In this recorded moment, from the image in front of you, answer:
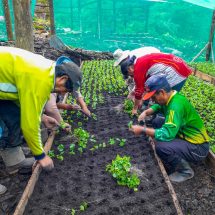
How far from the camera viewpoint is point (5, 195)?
3.31m

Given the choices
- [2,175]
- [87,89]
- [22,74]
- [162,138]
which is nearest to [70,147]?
[2,175]

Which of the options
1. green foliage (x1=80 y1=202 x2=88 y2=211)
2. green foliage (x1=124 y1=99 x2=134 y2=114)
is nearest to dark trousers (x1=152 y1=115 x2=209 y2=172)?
green foliage (x1=80 y1=202 x2=88 y2=211)

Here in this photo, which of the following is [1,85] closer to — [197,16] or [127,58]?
[127,58]

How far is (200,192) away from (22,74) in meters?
2.49

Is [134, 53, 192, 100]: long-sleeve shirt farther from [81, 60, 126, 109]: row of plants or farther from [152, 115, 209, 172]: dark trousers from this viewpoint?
[81, 60, 126, 109]: row of plants

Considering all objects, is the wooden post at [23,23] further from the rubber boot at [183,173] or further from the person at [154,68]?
the rubber boot at [183,173]

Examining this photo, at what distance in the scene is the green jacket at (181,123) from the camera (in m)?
3.20

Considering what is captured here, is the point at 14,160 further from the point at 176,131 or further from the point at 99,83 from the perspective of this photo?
the point at 99,83

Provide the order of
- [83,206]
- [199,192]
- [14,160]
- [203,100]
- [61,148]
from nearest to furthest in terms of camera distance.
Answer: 1. [83,206]
2. [199,192]
3. [14,160]
4. [61,148]
5. [203,100]

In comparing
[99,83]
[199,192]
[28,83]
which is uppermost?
[28,83]

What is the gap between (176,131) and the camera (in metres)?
3.21

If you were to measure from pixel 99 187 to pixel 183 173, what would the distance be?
43.5 inches

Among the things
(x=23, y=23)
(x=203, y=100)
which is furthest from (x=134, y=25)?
(x=23, y=23)

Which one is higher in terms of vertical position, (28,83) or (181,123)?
(28,83)
